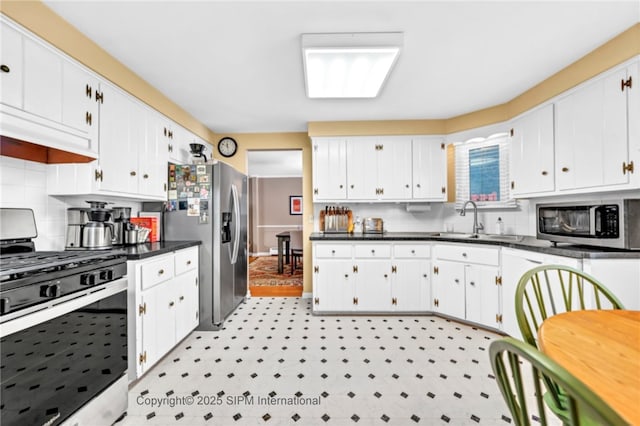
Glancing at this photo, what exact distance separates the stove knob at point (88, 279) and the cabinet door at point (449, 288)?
3065mm

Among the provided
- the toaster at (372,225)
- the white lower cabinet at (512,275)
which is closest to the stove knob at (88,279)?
the toaster at (372,225)

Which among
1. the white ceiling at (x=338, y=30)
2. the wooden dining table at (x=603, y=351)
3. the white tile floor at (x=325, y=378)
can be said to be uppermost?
the white ceiling at (x=338, y=30)

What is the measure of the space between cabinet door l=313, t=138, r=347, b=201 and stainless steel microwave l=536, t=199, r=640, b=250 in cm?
212

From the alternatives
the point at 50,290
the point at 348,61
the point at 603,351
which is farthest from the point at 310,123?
the point at 603,351

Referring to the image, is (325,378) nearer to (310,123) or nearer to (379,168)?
(379,168)

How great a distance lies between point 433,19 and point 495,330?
280cm

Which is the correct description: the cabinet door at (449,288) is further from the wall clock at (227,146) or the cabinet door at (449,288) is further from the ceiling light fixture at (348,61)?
the wall clock at (227,146)

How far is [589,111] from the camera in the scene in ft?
6.75

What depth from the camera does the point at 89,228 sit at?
1.98 meters

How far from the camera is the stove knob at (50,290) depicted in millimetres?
1236

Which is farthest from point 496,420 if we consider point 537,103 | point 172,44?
point 172,44

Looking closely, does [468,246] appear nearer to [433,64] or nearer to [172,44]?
[433,64]

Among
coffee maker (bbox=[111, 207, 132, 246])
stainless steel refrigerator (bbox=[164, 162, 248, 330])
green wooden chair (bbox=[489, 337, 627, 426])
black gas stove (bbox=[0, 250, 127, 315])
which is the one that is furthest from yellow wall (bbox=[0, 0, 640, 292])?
green wooden chair (bbox=[489, 337, 627, 426])

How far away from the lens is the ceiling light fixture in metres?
1.81
